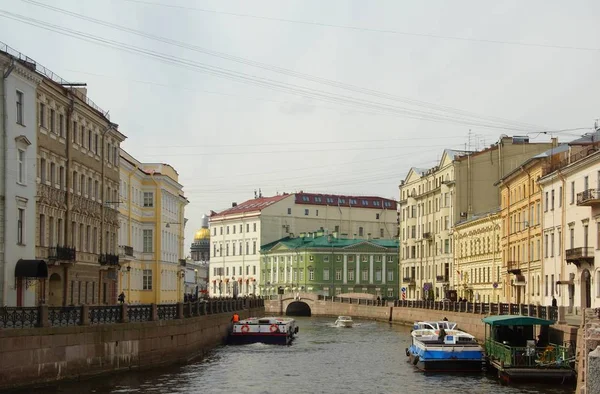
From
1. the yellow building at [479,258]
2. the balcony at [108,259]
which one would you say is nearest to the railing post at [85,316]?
the balcony at [108,259]

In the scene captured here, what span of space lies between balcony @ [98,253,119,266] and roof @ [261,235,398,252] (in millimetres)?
80569

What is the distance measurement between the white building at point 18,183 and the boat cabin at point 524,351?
2006 centimetres

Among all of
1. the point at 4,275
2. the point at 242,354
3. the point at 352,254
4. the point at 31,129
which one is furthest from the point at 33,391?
the point at 352,254

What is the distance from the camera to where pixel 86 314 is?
36562mm

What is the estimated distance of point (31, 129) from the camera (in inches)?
1805

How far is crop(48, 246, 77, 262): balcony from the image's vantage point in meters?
49.5

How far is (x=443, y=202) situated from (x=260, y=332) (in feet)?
149

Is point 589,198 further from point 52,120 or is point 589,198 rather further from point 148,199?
point 148,199

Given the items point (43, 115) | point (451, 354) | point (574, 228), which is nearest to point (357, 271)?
point (574, 228)

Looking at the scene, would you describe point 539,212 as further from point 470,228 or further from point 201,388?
point 201,388

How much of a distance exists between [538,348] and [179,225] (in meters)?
60.7

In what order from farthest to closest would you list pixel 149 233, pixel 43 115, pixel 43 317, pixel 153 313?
pixel 149 233 < pixel 43 115 < pixel 153 313 < pixel 43 317

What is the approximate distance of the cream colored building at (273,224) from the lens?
155m

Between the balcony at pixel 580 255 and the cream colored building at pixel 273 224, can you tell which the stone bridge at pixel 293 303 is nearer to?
the cream colored building at pixel 273 224
